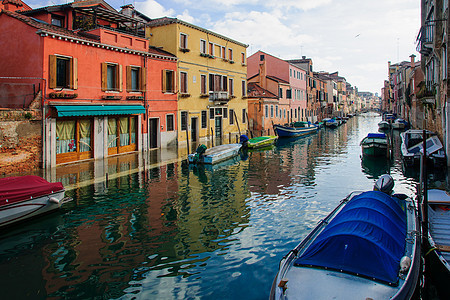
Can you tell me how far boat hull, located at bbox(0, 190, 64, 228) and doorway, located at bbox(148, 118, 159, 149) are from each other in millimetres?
12736

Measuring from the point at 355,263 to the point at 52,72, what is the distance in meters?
15.9

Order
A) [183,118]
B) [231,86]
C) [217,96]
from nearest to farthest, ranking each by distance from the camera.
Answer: [183,118]
[217,96]
[231,86]

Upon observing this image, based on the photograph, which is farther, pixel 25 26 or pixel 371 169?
pixel 371 169

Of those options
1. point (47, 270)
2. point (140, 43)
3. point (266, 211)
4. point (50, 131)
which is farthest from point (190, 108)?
point (47, 270)

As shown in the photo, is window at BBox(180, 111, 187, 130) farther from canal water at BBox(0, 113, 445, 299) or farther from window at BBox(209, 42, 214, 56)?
canal water at BBox(0, 113, 445, 299)

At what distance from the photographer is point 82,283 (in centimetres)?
630

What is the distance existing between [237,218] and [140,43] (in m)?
15.7

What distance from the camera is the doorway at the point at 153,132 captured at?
75.3 feet

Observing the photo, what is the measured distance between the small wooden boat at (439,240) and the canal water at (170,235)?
2.77 meters

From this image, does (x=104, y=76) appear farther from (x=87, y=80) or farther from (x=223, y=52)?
(x=223, y=52)

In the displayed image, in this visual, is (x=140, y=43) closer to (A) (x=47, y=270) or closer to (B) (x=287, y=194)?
(B) (x=287, y=194)

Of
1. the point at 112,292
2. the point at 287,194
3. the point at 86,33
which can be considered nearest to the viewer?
the point at 112,292

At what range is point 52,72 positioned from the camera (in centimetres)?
1628

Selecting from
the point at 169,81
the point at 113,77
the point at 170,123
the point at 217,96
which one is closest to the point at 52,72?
the point at 113,77
